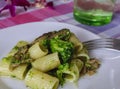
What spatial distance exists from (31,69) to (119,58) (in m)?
0.23

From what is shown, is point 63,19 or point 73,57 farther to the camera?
point 63,19

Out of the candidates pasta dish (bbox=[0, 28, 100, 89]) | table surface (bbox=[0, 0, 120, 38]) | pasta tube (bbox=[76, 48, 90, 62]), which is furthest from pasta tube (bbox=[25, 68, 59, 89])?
table surface (bbox=[0, 0, 120, 38])

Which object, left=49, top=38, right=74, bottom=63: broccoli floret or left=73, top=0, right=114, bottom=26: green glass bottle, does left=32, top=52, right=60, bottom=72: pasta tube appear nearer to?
left=49, top=38, right=74, bottom=63: broccoli floret

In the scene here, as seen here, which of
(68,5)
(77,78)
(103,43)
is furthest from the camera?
(68,5)

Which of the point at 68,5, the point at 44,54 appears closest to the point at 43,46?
the point at 44,54

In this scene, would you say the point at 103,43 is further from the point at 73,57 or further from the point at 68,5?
the point at 68,5

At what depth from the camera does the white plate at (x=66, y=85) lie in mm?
635

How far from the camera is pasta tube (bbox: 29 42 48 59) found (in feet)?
2.15

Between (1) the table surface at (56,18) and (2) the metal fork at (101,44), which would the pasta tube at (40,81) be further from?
(1) the table surface at (56,18)

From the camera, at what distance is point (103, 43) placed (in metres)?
0.75

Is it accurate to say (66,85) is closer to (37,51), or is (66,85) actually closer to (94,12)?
(37,51)

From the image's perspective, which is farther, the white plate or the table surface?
the table surface

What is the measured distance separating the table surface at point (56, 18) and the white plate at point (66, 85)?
0.34ft

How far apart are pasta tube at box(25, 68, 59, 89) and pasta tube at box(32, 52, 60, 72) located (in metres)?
0.02
